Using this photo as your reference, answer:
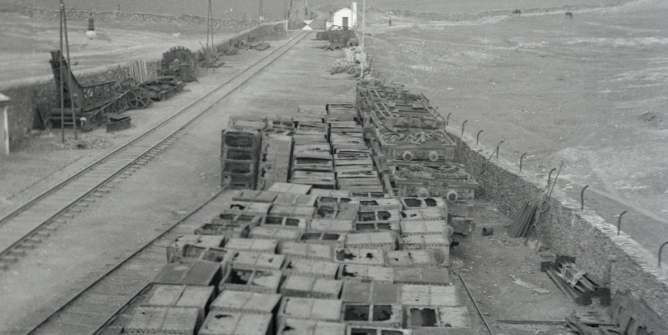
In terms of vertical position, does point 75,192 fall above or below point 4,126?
below

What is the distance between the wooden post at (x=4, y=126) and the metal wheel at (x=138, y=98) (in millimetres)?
8939

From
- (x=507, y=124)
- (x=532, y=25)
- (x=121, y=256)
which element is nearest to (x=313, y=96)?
(x=507, y=124)

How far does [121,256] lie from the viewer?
47.9 feet

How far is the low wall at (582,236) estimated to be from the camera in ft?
39.4

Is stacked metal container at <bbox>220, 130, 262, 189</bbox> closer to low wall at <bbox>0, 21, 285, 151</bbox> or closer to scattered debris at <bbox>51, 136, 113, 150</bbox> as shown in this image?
scattered debris at <bbox>51, 136, 113, 150</bbox>

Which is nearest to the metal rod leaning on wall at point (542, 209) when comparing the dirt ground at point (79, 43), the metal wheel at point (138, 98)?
the metal wheel at point (138, 98)

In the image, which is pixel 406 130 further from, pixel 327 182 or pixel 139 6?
pixel 139 6

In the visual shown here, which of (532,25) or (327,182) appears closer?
(327,182)

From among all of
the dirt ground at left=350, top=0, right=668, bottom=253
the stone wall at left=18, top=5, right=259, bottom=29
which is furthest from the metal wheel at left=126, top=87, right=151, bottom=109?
the stone wall at left=18, top=5, right=259, bottom=29

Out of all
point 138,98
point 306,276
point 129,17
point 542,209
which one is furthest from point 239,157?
point 129,17

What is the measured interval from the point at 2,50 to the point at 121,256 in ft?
116

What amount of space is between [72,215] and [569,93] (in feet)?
102

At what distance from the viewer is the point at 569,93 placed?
129 ft

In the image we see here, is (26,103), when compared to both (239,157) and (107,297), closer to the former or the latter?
(239,157)
